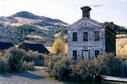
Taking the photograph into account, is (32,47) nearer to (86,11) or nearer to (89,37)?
(86,11)

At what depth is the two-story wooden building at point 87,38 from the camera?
1016 inches

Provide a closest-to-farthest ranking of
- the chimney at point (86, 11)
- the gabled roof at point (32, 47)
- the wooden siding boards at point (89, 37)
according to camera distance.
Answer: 1. the wooden siding boards at point (89, 37)
2. the chimney at point (86, 11)
3. the gabled roof at point (32, 47)

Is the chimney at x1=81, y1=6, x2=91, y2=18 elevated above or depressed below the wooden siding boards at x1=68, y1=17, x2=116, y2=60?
above

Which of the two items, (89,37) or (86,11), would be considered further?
(86,11)

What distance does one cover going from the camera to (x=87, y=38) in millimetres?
26766

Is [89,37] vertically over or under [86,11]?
under

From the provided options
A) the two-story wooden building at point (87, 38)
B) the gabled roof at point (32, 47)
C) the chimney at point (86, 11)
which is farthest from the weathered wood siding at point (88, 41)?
the gabled roof at point (32, 47)

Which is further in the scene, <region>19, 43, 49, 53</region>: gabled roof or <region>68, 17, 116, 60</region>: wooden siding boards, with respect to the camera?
<region>19, 43, 49, 53</region>: gabled roof

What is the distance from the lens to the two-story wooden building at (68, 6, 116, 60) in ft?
84.6

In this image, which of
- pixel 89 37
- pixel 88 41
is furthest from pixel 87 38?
pixel 88 41

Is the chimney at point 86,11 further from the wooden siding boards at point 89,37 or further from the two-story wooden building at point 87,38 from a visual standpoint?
the wooden siding boards at point 89,37

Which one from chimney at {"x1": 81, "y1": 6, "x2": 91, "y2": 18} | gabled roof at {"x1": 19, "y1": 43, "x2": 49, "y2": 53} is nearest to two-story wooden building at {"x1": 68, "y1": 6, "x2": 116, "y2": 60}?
chimney at {"x1": 81, "y1": 6, "x2": 91, "y2": 18}

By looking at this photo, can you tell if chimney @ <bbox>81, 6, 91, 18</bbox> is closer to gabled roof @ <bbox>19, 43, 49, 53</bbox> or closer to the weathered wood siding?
the weathered wood siding

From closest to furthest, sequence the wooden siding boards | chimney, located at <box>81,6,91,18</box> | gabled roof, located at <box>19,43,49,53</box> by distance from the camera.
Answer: the wooden siding boards → chimney, located at <box>81,6,91,18</box> → gabled roof, located at <box>19,43,49,53</box>
